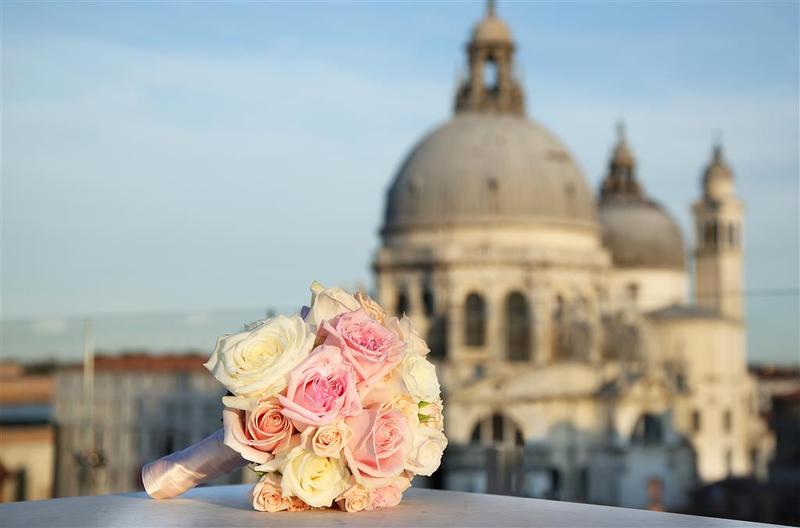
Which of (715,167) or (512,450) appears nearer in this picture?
(512,450)

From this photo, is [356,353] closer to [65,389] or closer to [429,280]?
[65,389]

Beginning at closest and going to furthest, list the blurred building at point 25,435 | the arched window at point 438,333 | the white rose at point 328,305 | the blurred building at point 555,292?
the white rose at point 328,305 → the blurred building at point 25,435 → the blurred building at point 555,292 → the arched window at point 438,333

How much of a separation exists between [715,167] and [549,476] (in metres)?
47.8

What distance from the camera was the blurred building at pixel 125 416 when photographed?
10688 millimetres

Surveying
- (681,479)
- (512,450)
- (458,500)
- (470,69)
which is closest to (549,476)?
(681,479)

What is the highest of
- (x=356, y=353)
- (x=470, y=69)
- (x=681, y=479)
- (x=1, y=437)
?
(x=470, y=69)

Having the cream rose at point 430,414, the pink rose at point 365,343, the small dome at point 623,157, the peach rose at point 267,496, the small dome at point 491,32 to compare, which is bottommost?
the peach rose at point 267,496

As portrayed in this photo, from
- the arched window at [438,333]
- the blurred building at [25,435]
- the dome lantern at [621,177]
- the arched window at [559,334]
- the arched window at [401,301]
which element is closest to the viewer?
the blurred building at [25,435]

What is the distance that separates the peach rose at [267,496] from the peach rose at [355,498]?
149 millimetres

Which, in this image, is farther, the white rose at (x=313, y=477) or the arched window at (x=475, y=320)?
the arched window at (x=475, y=320)

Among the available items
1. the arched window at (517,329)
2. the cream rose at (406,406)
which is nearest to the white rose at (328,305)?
the cream rose at (406,406)

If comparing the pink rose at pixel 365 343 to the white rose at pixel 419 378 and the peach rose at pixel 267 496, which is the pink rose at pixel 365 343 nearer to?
the white rose at pixel 419 378

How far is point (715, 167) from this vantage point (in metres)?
71.8

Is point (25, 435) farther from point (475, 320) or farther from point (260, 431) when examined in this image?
point (475, 320)
